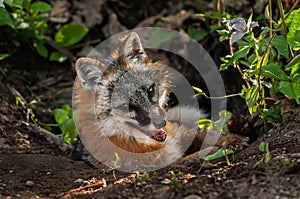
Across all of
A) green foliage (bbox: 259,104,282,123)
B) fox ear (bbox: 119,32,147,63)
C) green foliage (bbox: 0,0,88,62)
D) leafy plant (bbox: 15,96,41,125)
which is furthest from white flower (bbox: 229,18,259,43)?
green foliage (bbox: 0,0,88,62)

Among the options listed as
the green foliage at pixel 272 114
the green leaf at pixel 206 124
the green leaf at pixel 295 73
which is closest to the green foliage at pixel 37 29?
the green leaf at pixel 206 124

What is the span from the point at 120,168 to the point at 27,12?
3.54 meters

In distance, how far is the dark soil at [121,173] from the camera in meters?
3.43

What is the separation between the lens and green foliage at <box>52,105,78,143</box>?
6090 millimetres

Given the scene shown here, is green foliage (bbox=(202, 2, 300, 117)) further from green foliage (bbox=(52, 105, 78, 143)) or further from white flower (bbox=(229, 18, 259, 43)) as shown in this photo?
green foliage (bbox=(52, 105, 78, 143))

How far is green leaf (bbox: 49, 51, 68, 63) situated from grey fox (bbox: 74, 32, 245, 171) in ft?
8.33

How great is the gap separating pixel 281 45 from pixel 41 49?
4322 millimetres

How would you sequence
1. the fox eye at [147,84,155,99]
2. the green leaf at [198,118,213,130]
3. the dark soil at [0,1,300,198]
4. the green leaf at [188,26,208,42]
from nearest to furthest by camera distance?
the dark soil at [0,1,300,198], the fox eye at [147,84,155,99], the green leaf at [198,118,213,130], the green leaf at [188,26,208,42]

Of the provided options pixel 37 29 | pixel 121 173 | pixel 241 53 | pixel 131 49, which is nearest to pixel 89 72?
pixel 131 49

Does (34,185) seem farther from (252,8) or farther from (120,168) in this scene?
(252,8)

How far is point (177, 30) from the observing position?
26.2 feet

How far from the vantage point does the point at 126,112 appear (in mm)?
5016

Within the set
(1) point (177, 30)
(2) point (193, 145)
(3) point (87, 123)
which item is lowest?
(2) point (193, 145)

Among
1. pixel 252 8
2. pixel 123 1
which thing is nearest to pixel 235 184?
pixel 252 8
